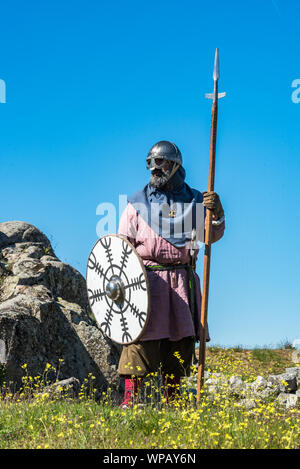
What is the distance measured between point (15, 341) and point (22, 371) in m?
0.44

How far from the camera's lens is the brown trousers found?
20.1 ft

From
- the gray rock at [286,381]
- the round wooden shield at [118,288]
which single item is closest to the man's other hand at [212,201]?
the round wooden shield at [118,288]

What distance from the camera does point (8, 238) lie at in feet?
43.2

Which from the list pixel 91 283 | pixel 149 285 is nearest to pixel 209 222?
pixel 149 285

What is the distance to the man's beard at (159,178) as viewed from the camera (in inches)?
250

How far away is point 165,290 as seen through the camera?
20.1 ft

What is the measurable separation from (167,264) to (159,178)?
0.94m

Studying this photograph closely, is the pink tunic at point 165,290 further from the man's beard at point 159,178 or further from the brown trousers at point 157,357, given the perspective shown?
the man's beard at point 159,178

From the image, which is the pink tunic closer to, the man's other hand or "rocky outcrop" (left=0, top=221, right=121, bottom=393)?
the man's other hand

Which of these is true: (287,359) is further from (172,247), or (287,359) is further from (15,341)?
(172,247)

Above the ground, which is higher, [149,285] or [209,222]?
[209,222]

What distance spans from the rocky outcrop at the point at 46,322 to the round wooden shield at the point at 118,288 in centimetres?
252
